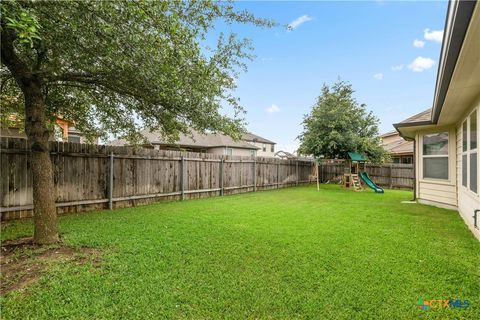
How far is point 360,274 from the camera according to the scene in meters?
2.78

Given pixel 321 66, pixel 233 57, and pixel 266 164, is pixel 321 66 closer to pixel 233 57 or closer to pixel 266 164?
pixel 266 164

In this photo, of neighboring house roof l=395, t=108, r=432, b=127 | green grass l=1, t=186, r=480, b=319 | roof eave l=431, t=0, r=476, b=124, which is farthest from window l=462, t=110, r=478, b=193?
roof eave l=431, t=0, r=476, b=124

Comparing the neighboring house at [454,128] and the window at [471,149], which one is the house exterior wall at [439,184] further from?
the window at [471,149]

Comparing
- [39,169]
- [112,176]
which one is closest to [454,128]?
[112,176]

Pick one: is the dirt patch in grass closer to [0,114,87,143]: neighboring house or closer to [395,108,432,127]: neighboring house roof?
[0,114,87,143]: neighboring house

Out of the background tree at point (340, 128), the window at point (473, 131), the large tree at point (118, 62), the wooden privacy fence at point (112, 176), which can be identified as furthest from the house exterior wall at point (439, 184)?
the wooden privacy fence at point (112, 176)

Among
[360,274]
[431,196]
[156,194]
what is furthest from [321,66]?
[360,274]

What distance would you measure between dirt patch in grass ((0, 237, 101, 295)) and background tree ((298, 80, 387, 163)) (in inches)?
490

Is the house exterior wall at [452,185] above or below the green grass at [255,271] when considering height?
above

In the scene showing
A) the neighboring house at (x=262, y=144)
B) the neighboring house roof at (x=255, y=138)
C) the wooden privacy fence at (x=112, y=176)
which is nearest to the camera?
the wooden privacy fence at (x=112, y=176)

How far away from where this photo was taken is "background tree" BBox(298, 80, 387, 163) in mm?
13422

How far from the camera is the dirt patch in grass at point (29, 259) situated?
2.57m

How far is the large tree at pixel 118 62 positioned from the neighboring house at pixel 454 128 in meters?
2.89
